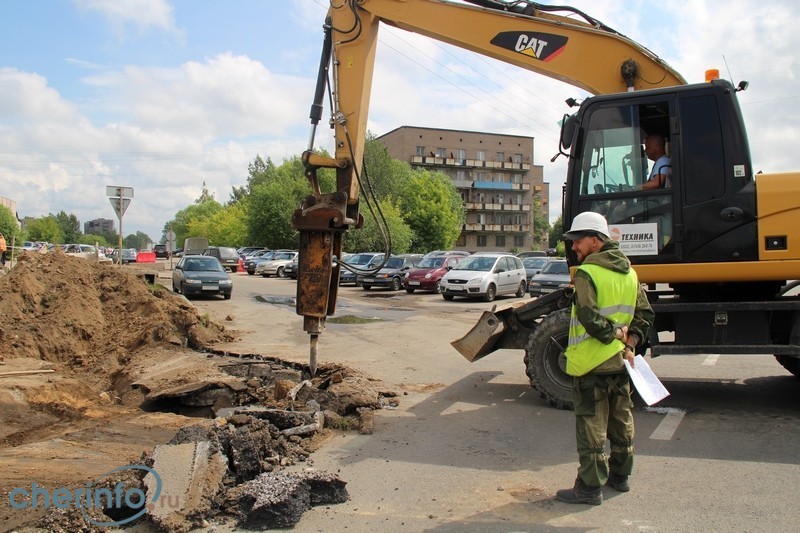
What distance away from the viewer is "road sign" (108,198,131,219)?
60.7ft

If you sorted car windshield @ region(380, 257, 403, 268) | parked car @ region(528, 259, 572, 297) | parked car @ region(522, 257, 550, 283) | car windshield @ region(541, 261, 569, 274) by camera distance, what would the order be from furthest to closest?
parked car @ region(522, 257, 550, 283) → car windshield @ region(380, 257, 403, 268) → car windshield @ region(541, 261, 569, 274) → parked car @ region(528, 259, 572, 297)

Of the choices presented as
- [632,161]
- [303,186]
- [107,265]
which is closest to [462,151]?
[303,186]

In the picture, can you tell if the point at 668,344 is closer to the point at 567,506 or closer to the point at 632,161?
the point at 632,161

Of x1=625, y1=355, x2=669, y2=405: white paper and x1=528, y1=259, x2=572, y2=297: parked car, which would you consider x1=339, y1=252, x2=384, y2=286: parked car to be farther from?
x1=625, y1=355, x2=669, y2=405: white paper

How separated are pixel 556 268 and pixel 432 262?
25.6ft

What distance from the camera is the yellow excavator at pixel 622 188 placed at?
20.7ft

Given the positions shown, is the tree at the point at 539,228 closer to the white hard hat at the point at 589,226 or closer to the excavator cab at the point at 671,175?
the excavator cab at the point at 671,175

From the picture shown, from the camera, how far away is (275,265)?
41031mm

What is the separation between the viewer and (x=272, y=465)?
197 inches

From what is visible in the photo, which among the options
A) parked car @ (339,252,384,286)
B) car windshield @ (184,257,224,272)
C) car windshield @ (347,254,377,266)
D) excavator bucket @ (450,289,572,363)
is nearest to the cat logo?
excavator bucket @ (450,289,572,363)

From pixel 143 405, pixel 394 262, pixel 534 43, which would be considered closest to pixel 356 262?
pixel 394 262

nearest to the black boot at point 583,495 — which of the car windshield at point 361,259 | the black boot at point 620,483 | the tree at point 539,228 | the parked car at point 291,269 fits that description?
the black boot at point 620,483

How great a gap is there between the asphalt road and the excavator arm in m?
1.91

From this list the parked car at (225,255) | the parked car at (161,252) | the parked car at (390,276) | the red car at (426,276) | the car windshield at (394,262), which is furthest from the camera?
the parked car at (161,252)
